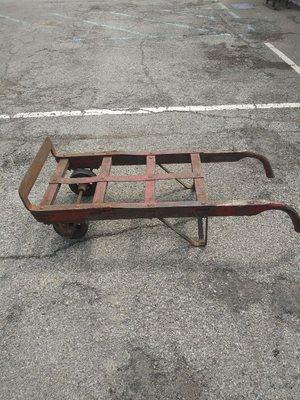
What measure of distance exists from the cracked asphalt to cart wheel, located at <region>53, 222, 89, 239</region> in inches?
3.4

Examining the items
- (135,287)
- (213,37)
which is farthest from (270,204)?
(213,37)

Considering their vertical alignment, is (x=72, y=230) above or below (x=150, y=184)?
below

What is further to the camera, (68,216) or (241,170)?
(241,170)

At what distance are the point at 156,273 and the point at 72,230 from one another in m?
0.89

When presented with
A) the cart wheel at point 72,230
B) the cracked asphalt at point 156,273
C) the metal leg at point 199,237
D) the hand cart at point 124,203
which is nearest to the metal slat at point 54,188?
the hand cart at point 124,203

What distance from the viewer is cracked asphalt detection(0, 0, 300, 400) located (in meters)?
2.40

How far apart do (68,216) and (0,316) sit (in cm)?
95

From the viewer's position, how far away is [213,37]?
826 centimetres

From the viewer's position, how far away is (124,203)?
2.78m

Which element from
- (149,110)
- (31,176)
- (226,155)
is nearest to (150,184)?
(226,155)

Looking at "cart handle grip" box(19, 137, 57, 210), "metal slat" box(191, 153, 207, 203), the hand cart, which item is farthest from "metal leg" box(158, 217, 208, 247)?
"cart handle grip" box(19, 137, 57, 210)

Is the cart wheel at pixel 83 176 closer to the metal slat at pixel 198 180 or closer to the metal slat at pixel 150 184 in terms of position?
the metal slat at pixel 150 184

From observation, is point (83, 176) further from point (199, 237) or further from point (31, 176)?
point (199, 237)

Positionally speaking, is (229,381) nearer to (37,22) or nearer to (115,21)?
(115,21)
